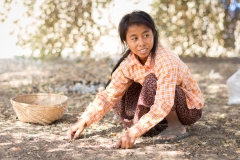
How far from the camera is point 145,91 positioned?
285 centimetres

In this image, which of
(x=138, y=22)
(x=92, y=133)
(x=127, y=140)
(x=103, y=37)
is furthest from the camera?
(x=103, y=37)

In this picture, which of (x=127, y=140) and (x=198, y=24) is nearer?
(x=127, y=140)

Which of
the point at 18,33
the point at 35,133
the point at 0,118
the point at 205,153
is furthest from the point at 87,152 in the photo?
the point at 18,33

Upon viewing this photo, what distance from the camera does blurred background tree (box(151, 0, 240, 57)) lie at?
677 cm

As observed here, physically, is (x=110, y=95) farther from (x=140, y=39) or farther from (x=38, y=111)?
(x=38, y=111)

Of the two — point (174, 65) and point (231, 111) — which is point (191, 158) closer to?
point (174, 65)

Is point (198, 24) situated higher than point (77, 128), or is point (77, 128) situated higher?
point (198, 24)

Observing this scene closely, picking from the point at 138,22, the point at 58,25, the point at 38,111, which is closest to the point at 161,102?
the point at 138,22

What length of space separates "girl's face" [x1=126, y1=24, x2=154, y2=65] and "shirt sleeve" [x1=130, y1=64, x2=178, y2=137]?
21cm

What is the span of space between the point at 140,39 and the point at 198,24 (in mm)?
4344

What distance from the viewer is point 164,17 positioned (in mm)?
6805

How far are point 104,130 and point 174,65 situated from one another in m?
0.88

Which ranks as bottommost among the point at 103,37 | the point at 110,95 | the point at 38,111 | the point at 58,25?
the point at 38,111

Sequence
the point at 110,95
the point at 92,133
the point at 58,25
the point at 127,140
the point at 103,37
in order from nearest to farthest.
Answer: the point at 127,140, the point at 110,95, the point at 92,133, the point at 58,25, the point at 103,37
